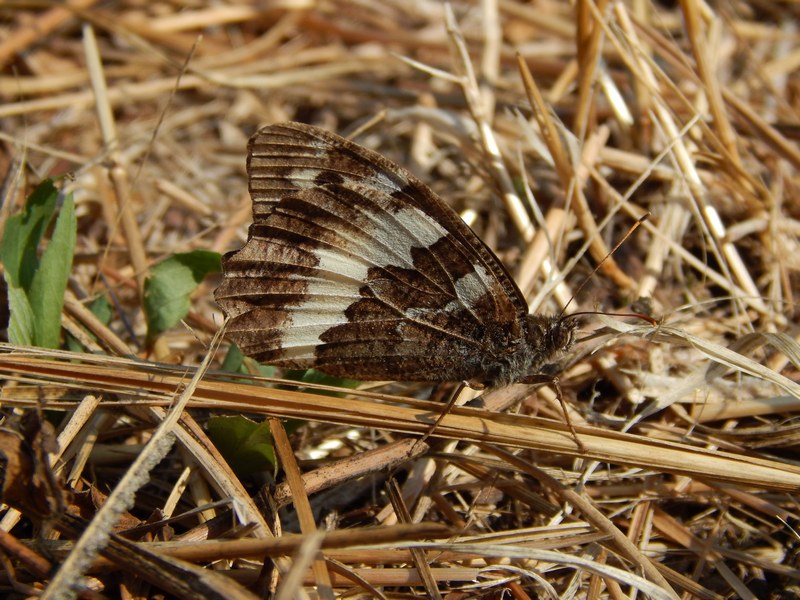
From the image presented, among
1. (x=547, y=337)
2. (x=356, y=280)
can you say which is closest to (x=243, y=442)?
(x=356, y=280)

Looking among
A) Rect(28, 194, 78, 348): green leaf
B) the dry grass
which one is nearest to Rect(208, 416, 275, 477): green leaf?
the dry grass

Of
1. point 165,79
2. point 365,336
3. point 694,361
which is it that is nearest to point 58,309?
point 365,336

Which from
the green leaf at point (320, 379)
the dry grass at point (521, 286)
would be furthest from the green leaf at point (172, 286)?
the green leaf at point (320, 379)

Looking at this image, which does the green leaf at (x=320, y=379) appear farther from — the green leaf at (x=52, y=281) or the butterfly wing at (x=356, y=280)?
the green leaf at (x=52, y=281)

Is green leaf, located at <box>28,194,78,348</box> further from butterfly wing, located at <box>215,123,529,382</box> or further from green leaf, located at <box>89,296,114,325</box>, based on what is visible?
butterfly wing, located at <box>215,123,529,382</box>

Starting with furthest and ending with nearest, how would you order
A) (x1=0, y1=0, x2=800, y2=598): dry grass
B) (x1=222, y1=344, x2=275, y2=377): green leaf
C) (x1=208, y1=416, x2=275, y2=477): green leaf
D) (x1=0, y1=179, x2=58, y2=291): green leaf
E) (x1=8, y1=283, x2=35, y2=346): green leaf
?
(x1=222, y1=344, x2=275, y2=377): green leaf < (x1=0, y1=179, x2=58, y2=291): green leaf < (x1=8, y1=283, x2=35, y2=346): green leaf < (x1=208, y1=416, x2=275, y2=477): green leaf < (x1=0, y1=0, x2=800, y2=598): dry grass
